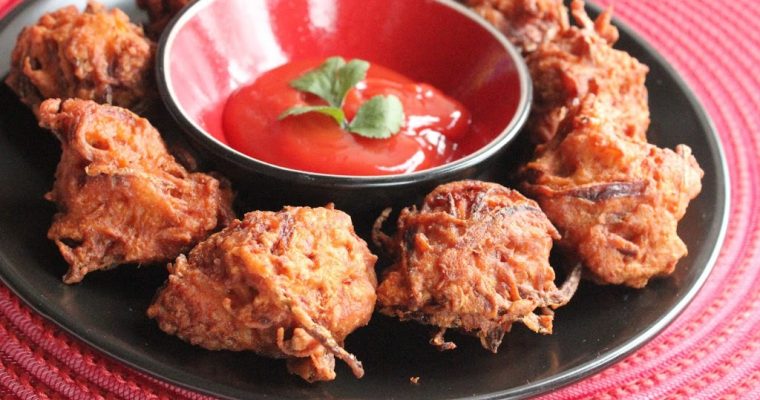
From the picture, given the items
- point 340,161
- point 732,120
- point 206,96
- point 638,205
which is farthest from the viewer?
point 732,120

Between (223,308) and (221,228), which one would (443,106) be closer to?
(221,228)

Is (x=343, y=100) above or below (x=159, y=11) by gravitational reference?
below

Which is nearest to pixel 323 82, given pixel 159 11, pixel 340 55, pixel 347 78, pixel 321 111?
pixel 347 78

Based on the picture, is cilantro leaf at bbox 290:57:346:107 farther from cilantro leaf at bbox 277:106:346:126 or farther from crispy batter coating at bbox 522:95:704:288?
crispy batter coating at bbox 522:95:704:288

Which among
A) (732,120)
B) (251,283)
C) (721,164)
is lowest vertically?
(732,120)

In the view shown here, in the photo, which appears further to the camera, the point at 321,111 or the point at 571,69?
the point at 571,69

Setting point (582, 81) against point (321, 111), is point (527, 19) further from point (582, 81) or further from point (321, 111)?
point (321, 111)

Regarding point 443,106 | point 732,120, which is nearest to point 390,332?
point 443,106
